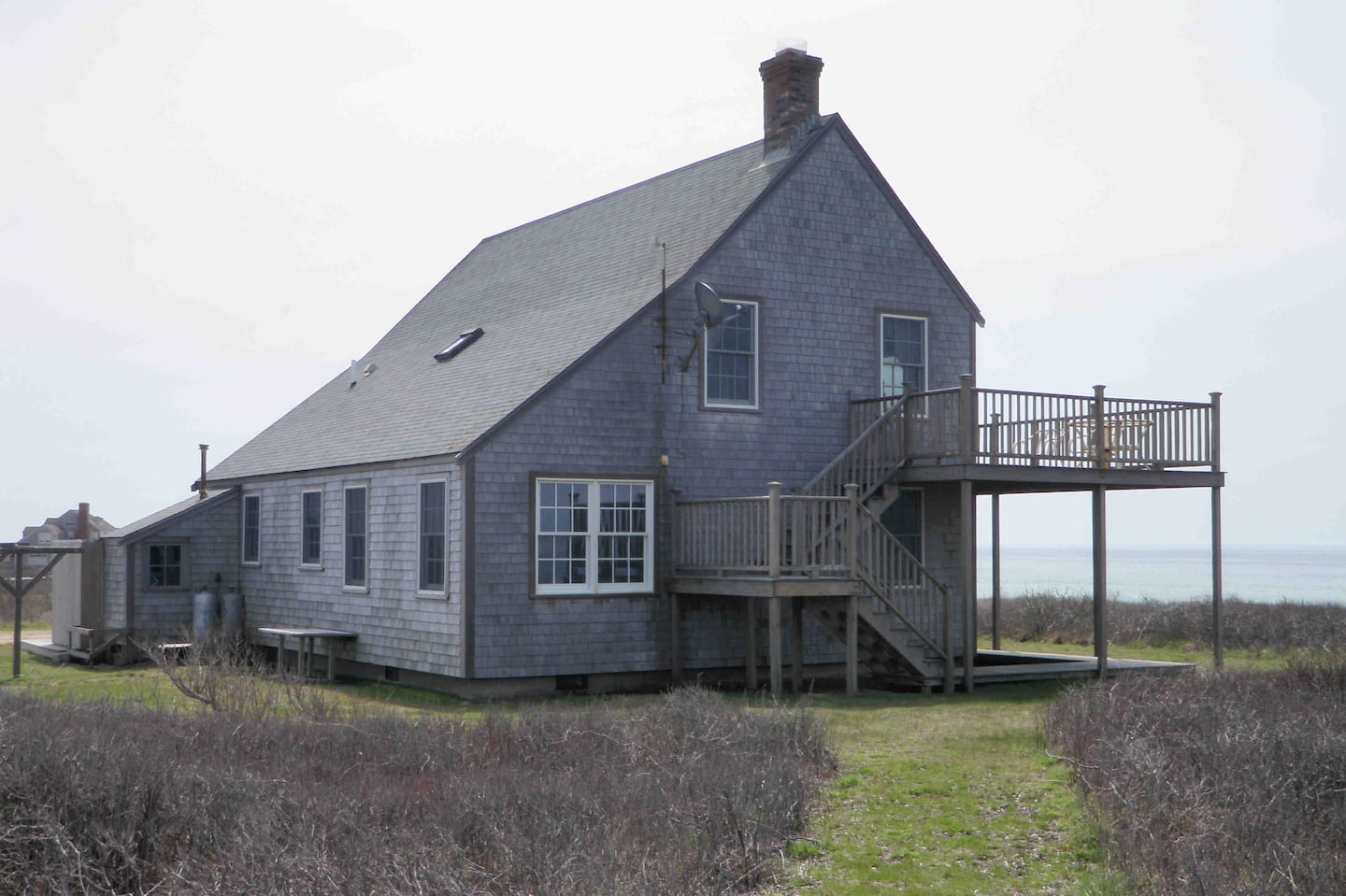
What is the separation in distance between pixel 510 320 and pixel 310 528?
4693mm

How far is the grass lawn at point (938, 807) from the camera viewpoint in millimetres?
9594

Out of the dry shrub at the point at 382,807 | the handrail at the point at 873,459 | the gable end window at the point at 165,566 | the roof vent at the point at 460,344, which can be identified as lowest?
the dry shrub at the point at 382,807

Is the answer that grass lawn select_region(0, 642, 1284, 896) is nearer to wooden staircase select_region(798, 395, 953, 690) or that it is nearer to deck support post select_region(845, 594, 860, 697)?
deck support post select_region(845, 594, 860, 697)

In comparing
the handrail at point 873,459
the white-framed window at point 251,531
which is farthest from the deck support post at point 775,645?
the white-framed window at point 251,531

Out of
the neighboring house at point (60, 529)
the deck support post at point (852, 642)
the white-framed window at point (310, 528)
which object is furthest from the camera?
the neighboring house at point (60, 529)

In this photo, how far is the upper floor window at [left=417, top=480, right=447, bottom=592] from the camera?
19297mm

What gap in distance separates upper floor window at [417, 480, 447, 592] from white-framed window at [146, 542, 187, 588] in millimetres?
7977

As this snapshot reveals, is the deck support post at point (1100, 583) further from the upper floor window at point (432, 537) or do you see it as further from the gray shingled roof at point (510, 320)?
the upper floor window at point (432, 537)

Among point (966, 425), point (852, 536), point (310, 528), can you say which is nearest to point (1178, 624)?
point (966, 425)

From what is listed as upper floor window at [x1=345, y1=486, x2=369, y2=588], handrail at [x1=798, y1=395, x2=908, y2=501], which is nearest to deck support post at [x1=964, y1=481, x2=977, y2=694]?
handrail at [x1=798, y1=395, x2=908, y2=501]

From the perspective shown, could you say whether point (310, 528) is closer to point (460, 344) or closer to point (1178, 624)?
point (460, 344)

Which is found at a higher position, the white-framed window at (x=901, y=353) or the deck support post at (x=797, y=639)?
the white-framed window at (x=901, y=353)

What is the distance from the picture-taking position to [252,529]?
26.0 metres

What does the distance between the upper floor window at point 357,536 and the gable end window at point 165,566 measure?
5.27 m
